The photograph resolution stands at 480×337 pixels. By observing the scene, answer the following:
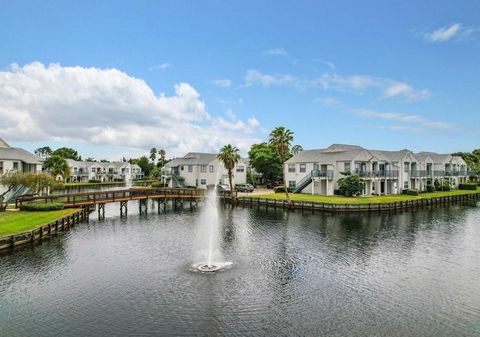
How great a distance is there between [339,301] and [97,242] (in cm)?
2588

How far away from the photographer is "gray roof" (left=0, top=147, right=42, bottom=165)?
56.8 meters

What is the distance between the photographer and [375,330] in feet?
56.2

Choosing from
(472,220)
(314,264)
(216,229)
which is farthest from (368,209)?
(314,264)

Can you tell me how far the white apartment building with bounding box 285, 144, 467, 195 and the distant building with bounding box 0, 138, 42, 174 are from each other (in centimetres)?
5487

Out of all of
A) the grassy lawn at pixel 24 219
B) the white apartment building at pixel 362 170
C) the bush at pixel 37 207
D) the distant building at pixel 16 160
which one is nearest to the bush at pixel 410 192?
the white apartment building at pixel 362 170

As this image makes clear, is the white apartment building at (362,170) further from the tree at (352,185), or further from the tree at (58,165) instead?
the tree at (58,165)

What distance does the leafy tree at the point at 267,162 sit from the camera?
312 feet

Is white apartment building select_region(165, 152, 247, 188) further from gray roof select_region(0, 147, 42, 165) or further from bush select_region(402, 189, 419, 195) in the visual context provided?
bush select_region(402, 189, 419, 195)

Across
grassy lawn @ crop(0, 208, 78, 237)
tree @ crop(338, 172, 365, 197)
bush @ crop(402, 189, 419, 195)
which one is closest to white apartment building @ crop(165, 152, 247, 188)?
tree @ crop(338, 172, 365, 197)

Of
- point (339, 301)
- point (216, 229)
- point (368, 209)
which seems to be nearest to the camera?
point (339, 301)

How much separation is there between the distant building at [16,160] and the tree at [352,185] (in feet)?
196

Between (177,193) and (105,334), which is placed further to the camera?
(177,193)

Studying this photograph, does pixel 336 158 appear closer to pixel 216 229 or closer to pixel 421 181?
pixel 421 181

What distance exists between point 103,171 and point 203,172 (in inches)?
2936
